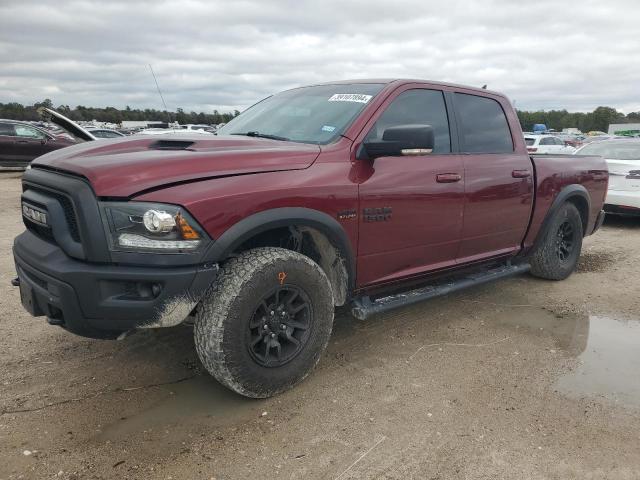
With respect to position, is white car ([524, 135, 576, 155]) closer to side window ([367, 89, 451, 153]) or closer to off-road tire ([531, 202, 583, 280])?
off-road tire ([531, 202, 583, 280])

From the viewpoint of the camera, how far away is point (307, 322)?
3.12 meters

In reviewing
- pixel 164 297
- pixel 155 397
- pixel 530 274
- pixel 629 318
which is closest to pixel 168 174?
pixel 164 297

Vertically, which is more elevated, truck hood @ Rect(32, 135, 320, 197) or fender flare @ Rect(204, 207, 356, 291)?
truck hood @ Rect(32, 135, 320, 197)

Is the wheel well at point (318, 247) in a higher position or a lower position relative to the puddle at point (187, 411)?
higher

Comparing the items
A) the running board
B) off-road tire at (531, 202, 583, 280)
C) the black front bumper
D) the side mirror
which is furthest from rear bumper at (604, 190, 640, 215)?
the black front bumper

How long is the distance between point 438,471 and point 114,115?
84.2 meters

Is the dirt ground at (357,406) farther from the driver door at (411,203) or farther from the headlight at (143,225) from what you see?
the headlight at (143,225)

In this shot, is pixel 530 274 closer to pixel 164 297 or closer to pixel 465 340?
pixel 465 340

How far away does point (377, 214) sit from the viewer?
11.1ft

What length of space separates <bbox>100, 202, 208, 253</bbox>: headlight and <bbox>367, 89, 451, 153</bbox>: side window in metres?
1.54

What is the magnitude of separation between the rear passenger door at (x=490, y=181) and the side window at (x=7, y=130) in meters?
14.9

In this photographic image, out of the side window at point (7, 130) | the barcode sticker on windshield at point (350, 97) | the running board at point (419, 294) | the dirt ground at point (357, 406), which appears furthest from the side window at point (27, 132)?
the running board at point (419, 294)

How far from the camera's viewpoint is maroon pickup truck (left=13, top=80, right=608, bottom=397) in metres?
2.56

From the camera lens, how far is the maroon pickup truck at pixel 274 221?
8.39 ft
